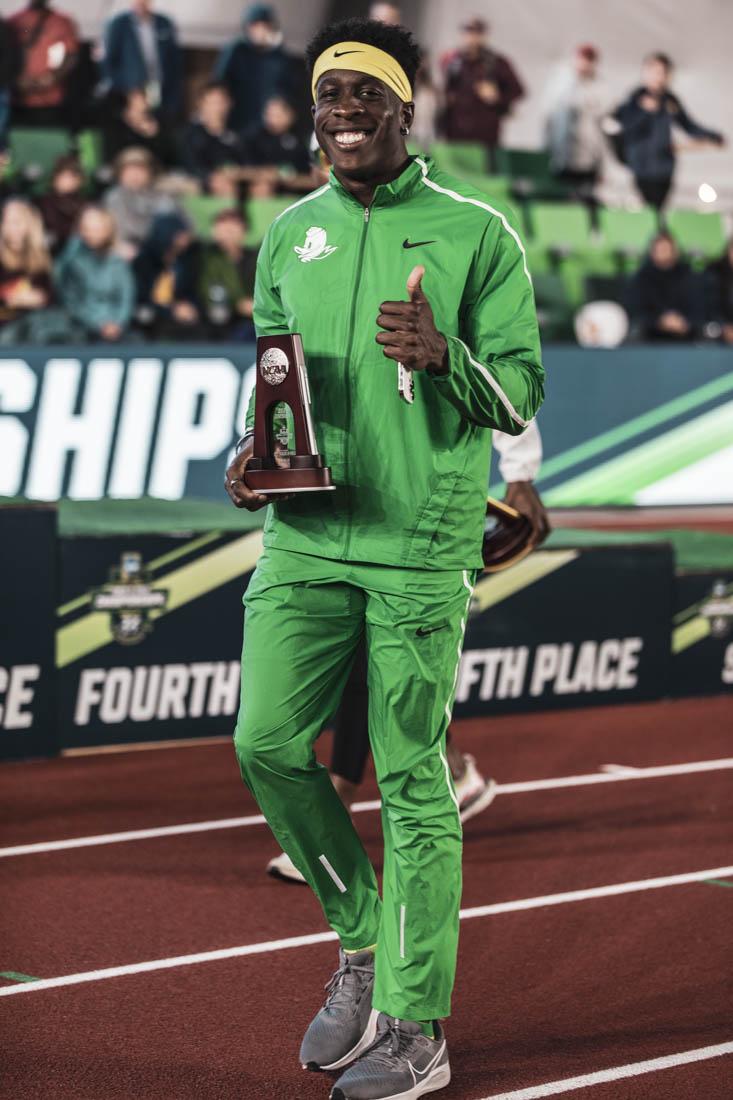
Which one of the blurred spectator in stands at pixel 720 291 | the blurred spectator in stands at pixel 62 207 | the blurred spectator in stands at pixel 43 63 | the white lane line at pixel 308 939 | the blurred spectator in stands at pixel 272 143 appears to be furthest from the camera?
the blurred spectator in stands at pixel 720 291

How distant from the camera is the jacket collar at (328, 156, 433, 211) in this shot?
11.8 feet

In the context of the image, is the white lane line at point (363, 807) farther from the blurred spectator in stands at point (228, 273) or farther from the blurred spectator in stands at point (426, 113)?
the blurred spectator in stands at point (426, 113)

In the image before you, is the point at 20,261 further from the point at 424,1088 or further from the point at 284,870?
the point at 424,1088

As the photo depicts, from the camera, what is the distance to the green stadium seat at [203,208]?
13631 millimetres

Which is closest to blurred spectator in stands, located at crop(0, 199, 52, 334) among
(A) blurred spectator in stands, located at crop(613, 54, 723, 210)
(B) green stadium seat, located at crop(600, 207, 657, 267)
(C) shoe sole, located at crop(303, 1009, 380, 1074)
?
(B) green stadium seat, located at crop(600, 207, 657, 267)

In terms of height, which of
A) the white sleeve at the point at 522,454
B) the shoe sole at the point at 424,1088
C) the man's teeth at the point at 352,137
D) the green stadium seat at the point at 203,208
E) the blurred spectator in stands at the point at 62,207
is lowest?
the shoe sole at the point at 424,1088

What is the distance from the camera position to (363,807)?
20.6 feet

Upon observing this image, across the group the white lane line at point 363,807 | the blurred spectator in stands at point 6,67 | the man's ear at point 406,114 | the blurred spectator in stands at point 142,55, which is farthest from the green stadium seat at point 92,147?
the man's ear at point 406,114

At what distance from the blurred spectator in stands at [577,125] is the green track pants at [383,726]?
43.8 ft

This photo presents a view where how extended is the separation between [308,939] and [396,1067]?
123 centimetres

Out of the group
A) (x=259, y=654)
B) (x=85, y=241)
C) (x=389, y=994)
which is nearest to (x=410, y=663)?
(x=259, y=654)

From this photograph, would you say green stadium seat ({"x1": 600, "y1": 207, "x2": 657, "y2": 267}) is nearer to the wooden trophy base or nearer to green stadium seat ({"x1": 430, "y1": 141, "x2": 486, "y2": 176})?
green stadium seat ({"x1": 430, "y1": 141, "x2": 486, "y2": 176})

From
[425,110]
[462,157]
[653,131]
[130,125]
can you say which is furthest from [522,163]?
[130,125]

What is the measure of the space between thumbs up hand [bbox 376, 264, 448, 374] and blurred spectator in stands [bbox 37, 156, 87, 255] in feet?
31.9
